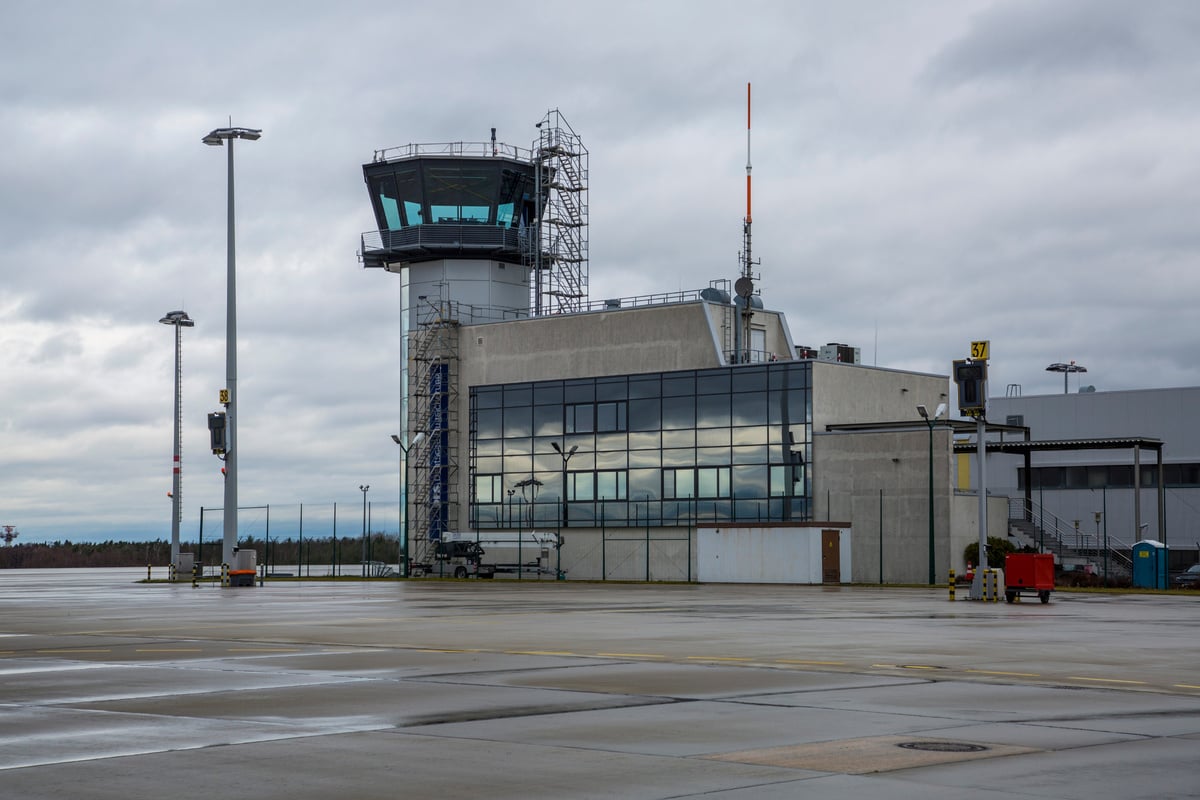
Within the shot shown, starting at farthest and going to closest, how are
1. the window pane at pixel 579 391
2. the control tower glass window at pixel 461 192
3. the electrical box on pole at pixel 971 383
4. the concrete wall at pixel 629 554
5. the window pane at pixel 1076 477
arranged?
the window pane at pixel 1076 477 → the control tower glass window at pixel 461 192 → the window pane at pixel 579 391 → the concrete wall at pixel 629 554 → the electrical box on pole at pixel 971 383

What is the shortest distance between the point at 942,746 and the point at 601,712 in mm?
3402

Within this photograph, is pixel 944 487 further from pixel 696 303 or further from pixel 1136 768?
pixel 1136 768

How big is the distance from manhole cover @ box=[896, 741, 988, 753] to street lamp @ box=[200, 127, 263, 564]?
48.2 metres

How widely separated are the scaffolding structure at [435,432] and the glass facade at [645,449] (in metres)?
1.47

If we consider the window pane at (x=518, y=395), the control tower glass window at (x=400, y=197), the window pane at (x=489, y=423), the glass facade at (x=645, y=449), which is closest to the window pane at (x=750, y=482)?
the glass facade at (x=645, y=449)

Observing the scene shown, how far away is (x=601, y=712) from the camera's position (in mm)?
12906

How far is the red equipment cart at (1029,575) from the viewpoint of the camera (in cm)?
4072

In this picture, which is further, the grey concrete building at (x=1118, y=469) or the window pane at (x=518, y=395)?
the grey concrete building at (x=1118, y=469)

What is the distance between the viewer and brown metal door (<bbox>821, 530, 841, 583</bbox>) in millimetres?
63469

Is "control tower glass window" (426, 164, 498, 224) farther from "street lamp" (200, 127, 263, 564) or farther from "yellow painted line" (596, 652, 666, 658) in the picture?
"yellow painted line" (596, 652, 666, 658)

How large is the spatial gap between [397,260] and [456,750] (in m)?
73.7

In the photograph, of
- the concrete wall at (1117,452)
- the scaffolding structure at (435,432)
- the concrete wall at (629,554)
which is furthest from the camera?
the concrete wall at (1117,452)

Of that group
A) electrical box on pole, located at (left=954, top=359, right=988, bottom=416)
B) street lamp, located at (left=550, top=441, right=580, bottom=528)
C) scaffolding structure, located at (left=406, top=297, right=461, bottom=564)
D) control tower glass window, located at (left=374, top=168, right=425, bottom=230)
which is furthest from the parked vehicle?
control tower glass window, located at (left=374, top=168, right=425, bottom=230)

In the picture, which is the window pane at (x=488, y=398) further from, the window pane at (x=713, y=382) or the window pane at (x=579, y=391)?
the window pane at (x=713, y=382)
